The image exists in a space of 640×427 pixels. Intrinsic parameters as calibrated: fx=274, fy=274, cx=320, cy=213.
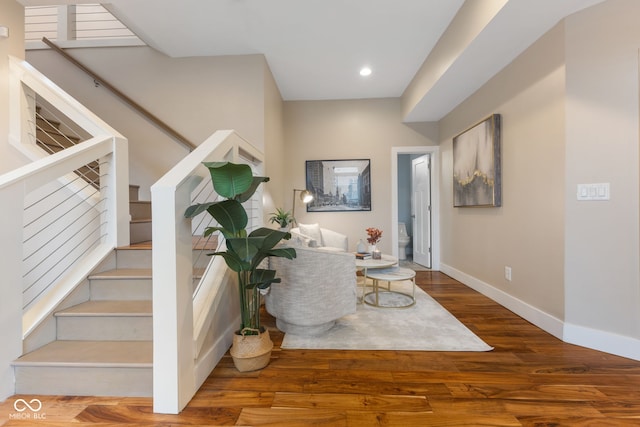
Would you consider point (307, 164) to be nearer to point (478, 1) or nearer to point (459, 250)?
point (459, 250)

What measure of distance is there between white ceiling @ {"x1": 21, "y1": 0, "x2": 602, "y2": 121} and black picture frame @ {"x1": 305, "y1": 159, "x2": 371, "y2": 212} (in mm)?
1381

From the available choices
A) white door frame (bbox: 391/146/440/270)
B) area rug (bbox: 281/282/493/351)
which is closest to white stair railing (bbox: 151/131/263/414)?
area rug (bbox: 281/282/493/351)

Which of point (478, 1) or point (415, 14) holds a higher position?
point (415, 14)

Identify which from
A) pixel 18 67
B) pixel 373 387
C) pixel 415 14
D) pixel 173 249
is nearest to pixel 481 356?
pixel 373 387

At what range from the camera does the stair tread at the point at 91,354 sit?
156cm

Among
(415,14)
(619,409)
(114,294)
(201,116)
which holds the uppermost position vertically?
(415,14)

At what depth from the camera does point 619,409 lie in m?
1.46

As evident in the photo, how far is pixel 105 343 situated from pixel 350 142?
414 cm

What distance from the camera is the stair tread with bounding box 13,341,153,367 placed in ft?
5.13

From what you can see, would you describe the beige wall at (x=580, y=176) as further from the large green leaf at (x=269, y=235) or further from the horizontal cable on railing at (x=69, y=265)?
the horizontal cable on railing at (x=69, y=265)

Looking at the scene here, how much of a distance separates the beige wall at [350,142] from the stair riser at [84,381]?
3387 mm

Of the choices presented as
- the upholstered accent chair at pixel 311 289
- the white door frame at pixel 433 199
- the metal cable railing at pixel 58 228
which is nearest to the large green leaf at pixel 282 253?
the upholstered accent chair at pixel 311 289

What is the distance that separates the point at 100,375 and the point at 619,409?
286 cm

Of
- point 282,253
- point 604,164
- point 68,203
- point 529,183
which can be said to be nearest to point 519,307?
point 529,183
